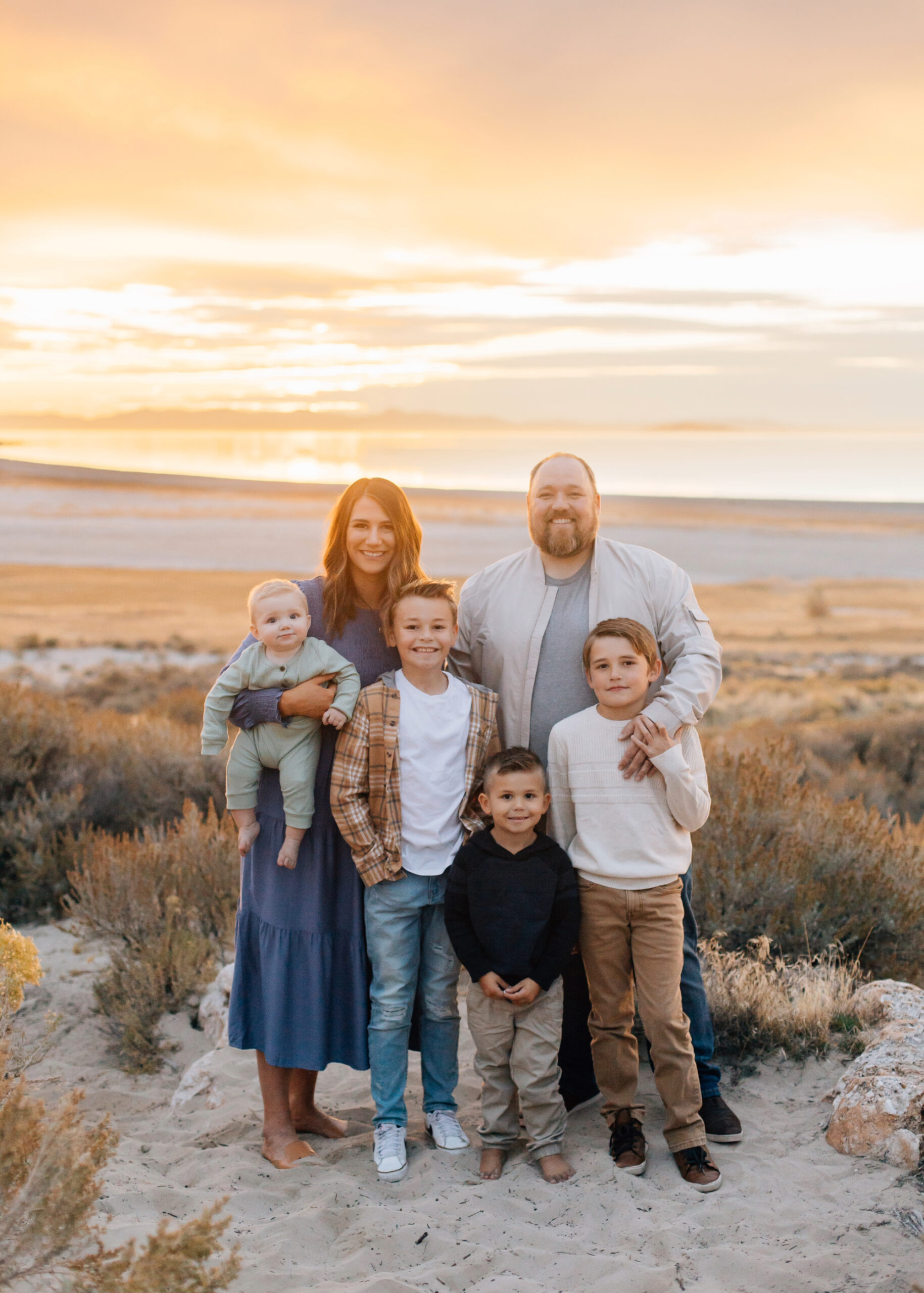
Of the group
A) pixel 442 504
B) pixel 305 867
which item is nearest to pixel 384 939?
pixel 305 867

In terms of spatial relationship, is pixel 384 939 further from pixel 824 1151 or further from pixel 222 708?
pixel 824 1151

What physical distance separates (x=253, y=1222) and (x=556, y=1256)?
1031 mm

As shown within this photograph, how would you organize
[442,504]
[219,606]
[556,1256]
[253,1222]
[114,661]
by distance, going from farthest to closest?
1. [442,504]
2. [219,606]
3. [114,661]
4. [253,1222]
5. [556,1256]

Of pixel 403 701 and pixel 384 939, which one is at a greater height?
pixel 403 701

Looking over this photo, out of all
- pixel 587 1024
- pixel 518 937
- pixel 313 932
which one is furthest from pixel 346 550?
pixel 587 1024

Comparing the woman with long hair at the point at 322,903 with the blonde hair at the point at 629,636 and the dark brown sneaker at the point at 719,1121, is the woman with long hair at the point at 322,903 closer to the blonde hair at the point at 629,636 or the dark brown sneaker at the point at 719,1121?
the blonde hair at the point at 629,636

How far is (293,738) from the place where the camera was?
377 centimetres

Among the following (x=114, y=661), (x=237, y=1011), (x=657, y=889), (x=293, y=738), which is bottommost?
(x=114, y=661)

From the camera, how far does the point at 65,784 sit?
25.8ft

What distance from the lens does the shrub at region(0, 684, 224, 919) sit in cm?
699

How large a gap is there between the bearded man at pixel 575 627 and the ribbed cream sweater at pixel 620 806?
0.23 metres

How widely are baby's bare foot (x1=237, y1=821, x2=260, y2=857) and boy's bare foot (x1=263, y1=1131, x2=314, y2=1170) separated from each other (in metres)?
1.12

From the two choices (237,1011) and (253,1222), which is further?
(237,1011)

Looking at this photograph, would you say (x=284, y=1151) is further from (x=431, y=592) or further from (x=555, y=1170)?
(x=431, y=592)
